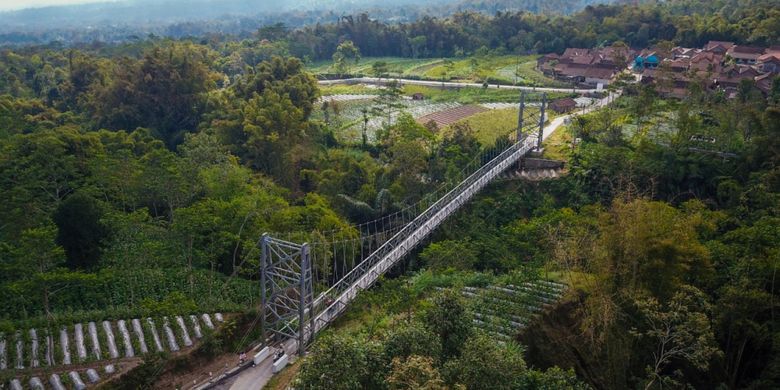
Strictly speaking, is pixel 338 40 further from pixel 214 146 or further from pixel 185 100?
pixel 214 146

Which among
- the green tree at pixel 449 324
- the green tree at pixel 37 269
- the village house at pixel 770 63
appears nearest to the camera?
the green tree at pixel 449 324

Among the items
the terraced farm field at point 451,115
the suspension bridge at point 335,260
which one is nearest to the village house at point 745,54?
the terraced farm field at point 451,115

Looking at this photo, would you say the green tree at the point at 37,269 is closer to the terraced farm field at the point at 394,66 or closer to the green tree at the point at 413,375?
the green tree at the point at 413,375

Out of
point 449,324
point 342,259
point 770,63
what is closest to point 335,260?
point 342,259

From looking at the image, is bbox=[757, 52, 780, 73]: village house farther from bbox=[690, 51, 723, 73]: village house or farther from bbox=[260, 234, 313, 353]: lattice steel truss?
bbox=[260, 234, 313, 353]: lattice steel truss

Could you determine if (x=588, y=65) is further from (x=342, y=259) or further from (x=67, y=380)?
(x=67, y=380)

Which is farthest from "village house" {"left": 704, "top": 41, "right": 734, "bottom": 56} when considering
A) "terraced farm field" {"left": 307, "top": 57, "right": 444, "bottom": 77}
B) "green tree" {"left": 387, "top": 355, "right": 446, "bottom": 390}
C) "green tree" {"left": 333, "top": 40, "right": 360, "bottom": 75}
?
"green tree" {"left": 387, "top": 355, "right": 446, "bottom": 390}
